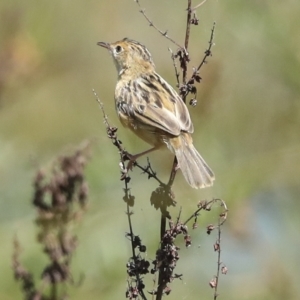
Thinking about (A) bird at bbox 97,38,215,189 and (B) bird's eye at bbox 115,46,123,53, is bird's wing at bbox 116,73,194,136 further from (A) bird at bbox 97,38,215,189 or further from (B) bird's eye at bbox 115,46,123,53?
(B) bird's eye at bbox 115,46,123,53

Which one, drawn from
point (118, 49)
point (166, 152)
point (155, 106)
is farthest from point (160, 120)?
point (166, 152)

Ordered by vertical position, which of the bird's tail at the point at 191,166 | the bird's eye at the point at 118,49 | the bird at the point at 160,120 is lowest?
the bird's tail at the point at 191,166

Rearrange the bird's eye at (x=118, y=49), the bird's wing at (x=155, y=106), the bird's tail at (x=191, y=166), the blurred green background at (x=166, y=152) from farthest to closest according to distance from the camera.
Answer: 1. the blurred green background at (x=166, y=152)
2. the bird's eye at (x=118, y=49)
3. the bird's wing at (x=155, y=106)
4. the bird's tail at (x=191, y=166)

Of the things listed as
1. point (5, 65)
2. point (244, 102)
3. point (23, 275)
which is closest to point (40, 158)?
point (5, 65)

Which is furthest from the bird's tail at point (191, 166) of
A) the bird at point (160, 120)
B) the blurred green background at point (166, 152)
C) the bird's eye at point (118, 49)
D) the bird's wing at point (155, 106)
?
the bird's eye at point (118, 49)

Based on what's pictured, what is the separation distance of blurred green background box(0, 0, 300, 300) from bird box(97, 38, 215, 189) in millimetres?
821

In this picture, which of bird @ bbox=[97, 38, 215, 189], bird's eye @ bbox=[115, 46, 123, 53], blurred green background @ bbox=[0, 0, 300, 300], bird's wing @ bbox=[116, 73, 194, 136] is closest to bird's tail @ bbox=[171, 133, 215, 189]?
bird @ bbox=[97, 38, 215, 189]

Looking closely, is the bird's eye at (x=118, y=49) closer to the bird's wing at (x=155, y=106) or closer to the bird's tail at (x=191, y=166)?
the bird's wing at (x=155, y=106)

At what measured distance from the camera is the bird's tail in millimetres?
5453

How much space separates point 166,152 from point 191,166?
2874 millimetres

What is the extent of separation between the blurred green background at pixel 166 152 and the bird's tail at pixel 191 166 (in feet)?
2.95

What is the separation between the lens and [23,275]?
16.0 ft

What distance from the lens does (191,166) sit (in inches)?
218

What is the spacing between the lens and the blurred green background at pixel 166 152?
24.1ft
